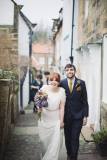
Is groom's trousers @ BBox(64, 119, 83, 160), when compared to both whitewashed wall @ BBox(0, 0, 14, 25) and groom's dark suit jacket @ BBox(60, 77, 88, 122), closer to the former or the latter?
groom's dark suit jacket @ BBox(60, 77, 88, 122)

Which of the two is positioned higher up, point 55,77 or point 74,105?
point 55,77

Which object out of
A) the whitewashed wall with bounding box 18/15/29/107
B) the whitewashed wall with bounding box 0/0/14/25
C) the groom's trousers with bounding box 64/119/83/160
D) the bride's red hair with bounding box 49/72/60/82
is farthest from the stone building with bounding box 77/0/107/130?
the whitewashed wall with bounding box 18/15/29/107

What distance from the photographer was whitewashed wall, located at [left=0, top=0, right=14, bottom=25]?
1945cm

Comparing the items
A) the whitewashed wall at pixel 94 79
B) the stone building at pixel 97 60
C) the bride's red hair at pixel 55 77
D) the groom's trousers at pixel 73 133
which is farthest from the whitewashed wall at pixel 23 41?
the bride's red hair at pixel 55 77

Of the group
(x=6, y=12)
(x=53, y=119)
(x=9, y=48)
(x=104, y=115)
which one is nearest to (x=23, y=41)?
(x=6, y=12)

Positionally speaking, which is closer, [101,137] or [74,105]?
[74,105]

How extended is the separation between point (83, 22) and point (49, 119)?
8150 millimetres

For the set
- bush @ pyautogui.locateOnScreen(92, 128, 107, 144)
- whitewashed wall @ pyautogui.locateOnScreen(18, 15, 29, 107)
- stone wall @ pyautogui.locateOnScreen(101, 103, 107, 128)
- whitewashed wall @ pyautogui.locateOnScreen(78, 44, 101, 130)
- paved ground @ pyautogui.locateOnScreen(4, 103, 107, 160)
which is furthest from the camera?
whitewashed wall @ pyautogui.locateOnScreen(18, 15, 29, 107)

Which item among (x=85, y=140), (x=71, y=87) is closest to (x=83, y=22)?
(x=85, y=140)

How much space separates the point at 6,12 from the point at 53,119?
11950 millimetres

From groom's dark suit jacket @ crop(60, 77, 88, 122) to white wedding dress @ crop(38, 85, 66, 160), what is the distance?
0.78 feet

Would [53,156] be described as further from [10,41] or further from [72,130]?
[10,41]

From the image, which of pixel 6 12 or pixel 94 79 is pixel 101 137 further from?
pixel 6 12

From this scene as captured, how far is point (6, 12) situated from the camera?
19609 mm
